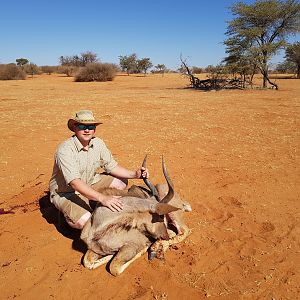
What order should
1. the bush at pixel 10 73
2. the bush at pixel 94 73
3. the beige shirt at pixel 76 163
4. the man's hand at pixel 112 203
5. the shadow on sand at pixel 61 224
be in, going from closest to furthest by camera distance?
1. the man's hand at pixel 112 203
2. the beige shirt at pixel 76 163
3. the shadow on sand at pixel 61 224
4. the bush at pixel 94 73
5. the bush at pixel 10 73

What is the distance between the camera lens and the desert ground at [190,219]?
12.4ft

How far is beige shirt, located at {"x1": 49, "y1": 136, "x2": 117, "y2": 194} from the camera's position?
4262mm

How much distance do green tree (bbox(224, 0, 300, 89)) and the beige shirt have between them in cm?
2305

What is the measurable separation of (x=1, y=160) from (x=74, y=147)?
4.18 meters

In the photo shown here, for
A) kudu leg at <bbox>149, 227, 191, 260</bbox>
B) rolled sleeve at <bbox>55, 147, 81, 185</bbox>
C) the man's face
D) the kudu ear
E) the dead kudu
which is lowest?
kudu leg at <bbox>149, 227, 191, 260</bbox>

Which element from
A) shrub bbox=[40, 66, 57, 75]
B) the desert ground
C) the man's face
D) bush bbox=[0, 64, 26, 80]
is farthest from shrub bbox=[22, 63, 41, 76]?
the man's face

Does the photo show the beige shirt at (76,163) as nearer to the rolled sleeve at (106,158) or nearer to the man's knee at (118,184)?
the rolled sleeve at (106,158)

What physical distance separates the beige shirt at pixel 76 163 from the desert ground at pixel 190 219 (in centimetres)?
69

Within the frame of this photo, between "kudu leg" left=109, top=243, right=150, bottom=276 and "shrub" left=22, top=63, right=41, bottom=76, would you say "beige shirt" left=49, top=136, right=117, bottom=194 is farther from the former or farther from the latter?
"shrub" left=22, top=63, right=41, bottom=76

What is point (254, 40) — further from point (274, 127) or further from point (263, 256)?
point (263, 256)

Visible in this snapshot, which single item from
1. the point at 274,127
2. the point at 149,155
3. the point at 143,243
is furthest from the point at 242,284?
the point at 274,127

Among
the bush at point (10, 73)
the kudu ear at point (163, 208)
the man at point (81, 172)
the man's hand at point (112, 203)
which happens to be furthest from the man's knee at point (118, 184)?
the bush at point (10, 73)

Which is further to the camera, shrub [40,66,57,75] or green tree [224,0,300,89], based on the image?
shrub [40,66,57,75]

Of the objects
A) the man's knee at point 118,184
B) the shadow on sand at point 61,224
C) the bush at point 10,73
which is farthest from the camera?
the bush at point 10,73
